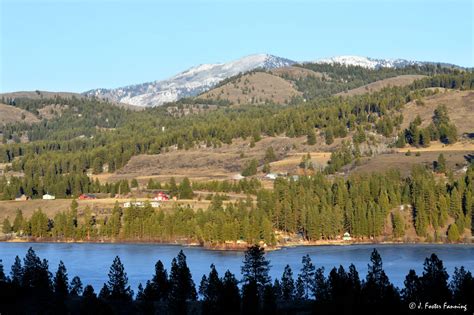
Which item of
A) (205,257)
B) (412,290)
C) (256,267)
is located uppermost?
(256,267)

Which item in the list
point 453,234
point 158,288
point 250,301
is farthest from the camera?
point 453,234

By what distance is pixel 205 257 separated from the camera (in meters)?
127

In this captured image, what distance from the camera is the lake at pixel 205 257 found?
10800 cm

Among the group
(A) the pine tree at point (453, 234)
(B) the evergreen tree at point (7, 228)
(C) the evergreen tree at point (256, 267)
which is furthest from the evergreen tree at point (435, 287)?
(B) the evergreen tree at point (7, 228)

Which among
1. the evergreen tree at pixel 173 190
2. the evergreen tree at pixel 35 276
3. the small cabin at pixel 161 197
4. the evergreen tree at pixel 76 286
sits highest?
the evergreen tree at pixel 173 190

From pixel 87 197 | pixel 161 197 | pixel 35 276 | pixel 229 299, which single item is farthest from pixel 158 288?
pixel 87 197

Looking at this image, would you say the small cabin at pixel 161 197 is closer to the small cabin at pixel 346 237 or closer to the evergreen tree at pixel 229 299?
the small cabin at pixel 346 237

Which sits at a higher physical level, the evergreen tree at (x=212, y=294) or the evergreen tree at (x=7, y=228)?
the evergreen tree at (x=7, y=228)

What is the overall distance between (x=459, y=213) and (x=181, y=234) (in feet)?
159

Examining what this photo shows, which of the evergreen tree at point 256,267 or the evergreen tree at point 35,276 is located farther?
the evergreen tree at point 256,267

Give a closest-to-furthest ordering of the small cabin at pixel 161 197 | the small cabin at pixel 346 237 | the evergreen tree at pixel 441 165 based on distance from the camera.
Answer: the small cabin at pixel 346 237 → the small cabin at pixel 161 197 → the evergreen tree at pixel 441 165

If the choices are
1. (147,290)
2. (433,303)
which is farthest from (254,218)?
(433,303)

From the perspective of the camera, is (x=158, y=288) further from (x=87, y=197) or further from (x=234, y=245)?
(x=87, y=197)

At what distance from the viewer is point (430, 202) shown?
155 m
